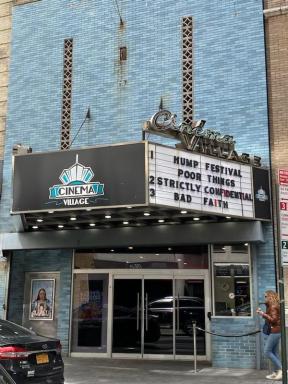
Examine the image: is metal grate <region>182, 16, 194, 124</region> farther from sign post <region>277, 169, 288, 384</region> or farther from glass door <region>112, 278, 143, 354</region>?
sign post <region>277, 169, 288, 384</region>

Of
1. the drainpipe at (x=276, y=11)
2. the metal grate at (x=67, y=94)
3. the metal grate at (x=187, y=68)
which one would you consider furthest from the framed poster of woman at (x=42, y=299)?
the drainpipe at (x=276, y=11)

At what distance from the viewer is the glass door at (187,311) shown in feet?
46.9

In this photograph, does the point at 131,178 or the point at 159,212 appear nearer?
the point at 131,178

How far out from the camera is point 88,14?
16.0 metres

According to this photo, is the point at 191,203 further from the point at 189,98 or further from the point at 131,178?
the point at 189,98

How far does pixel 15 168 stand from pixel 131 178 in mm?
3004

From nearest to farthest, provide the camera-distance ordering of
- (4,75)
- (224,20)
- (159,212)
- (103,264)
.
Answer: (159,212), (224,20), (103,264), (4,75)

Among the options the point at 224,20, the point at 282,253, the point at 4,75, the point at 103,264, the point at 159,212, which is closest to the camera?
the point at 282,253

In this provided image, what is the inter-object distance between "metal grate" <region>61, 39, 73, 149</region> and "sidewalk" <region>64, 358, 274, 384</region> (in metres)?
6.09

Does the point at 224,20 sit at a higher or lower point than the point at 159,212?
higher

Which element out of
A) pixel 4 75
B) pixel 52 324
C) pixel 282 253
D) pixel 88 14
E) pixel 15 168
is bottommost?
pixel 52 324

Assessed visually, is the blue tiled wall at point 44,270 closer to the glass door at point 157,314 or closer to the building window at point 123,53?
the glass door at point 157,314

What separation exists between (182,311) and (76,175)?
5284 mm

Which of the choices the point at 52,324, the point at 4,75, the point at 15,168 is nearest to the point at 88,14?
the point at 4,75
